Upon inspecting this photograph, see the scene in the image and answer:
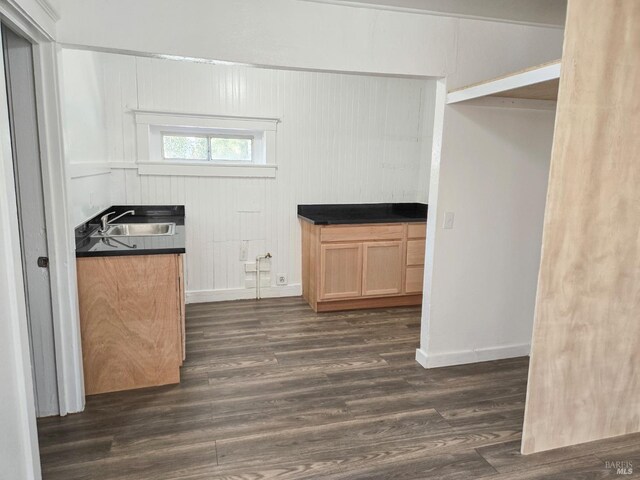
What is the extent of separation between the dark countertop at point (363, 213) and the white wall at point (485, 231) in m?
1.18

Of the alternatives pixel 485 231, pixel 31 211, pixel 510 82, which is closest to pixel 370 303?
pixel 485 231

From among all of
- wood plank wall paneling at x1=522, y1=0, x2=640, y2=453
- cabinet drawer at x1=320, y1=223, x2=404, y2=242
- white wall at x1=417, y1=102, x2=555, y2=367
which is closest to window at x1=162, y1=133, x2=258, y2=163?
cabinet drawer at x1=320, y1=223, x2=404, y2=242

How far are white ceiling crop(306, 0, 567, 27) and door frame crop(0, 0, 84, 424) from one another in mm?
1390

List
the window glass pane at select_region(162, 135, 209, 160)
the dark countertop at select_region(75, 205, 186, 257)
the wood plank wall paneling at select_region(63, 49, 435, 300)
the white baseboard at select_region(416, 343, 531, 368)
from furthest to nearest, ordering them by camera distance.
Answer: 1. the window glass pane at select_region(162, 135, 209, 160)
2. the wood plank wall paneling at select_region(63, 49, 435, 300)
3. the white baseboard at select_region(416, 343, 531, 368)
4. the dark countertop at select_region(75, 205, 186, 257)

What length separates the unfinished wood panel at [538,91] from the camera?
2.06 meters

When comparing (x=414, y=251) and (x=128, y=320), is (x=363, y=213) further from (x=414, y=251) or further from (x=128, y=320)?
(x=128, y=320)

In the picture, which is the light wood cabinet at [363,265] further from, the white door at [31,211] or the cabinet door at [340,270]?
the white door at [31,211]

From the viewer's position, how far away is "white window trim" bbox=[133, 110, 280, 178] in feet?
12.3

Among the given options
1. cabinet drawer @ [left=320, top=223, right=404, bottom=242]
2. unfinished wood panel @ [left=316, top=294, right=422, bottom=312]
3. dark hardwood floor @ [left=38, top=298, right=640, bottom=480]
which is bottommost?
dark hardwood floor @ [left=38, top=298, right=640, bottom=480]

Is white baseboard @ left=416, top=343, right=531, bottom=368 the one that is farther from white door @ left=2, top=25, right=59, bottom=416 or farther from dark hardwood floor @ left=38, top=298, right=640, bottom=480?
white door @ left=2, top=25, right=59, bottom=416

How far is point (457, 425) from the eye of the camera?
227 centimetres

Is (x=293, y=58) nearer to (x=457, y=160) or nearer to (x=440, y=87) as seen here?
(x=440, y=87)

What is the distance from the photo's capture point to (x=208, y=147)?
4078mm

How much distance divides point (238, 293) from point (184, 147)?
150cm
